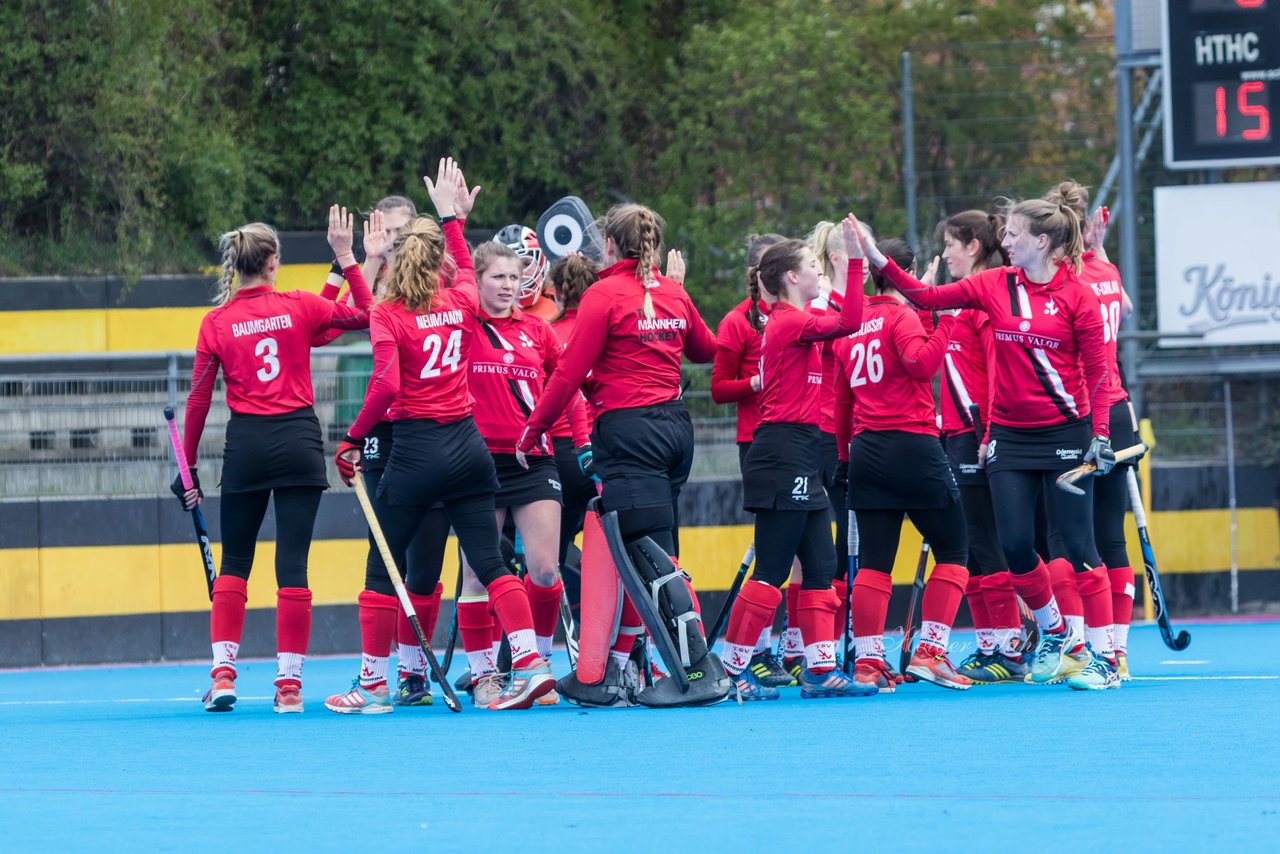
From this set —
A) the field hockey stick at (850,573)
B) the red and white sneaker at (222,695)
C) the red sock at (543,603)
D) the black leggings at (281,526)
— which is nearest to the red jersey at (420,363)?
the black leggings at (281,526)

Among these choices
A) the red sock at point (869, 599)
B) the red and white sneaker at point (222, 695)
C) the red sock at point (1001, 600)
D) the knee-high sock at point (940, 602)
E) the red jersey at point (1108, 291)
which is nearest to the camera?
the red and white sneaker at point (222, 695)

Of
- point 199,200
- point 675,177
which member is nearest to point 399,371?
point 199,200

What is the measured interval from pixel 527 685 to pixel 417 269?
5.69 feet

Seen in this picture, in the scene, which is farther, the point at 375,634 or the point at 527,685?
the point at 375,634

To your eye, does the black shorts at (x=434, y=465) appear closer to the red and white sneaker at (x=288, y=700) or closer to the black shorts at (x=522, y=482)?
the black shorts at (x=522, y=482)

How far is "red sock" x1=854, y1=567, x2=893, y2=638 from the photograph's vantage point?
8.54 metres

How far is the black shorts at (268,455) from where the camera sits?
825 centimetres

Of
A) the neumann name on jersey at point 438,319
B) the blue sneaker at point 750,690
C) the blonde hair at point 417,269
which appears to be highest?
the blonde hair at point 417,269

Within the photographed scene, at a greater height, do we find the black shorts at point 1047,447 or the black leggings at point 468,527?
the black shorts at point 1047,447

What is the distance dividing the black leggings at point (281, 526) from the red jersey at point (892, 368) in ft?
7.62

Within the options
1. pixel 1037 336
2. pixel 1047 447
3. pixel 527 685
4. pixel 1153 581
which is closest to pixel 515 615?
pixel 527 685

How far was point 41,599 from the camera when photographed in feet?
39.7

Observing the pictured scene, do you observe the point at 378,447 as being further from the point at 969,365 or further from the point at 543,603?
the point at 969,365

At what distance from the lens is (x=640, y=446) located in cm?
802
